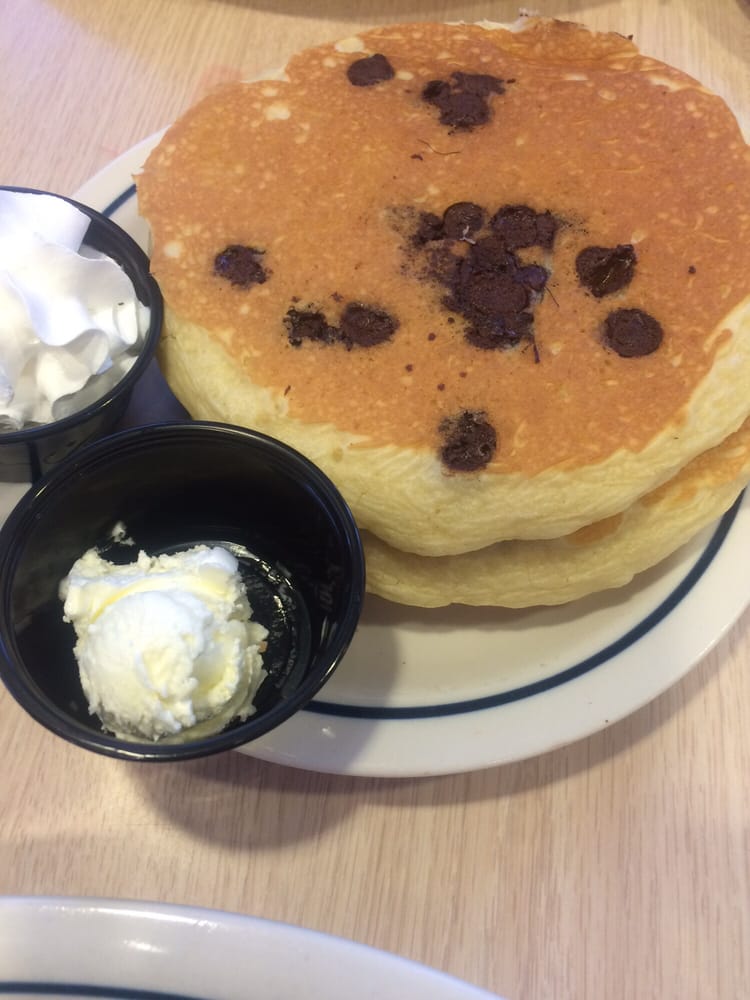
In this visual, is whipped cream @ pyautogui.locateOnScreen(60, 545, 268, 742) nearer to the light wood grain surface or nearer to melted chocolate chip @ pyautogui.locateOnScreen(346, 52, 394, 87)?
the light wood grain surface

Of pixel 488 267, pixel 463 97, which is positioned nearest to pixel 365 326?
pixel 488 267

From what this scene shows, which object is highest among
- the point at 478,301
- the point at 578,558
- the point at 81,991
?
the point at 478,301

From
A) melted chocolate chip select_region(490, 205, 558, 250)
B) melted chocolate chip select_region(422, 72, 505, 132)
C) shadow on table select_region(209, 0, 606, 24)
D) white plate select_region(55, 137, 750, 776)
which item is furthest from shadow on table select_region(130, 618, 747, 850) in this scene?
shadow on table select_region(209, 0, 606, 24)

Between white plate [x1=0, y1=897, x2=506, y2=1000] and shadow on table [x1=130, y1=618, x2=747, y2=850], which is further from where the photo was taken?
shadow on table [x1=130, y1=618, x2=747, y2=850]

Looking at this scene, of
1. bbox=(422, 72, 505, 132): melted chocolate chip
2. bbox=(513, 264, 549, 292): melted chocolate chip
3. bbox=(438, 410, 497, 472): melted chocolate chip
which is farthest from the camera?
bbox=(422, 72, 505, 132): melted chocolate chip

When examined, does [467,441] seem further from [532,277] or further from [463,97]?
[463,97]

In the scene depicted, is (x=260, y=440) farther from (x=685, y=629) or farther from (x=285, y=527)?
(x=685, y=629)

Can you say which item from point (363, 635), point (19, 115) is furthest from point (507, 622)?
point (19, 115)
